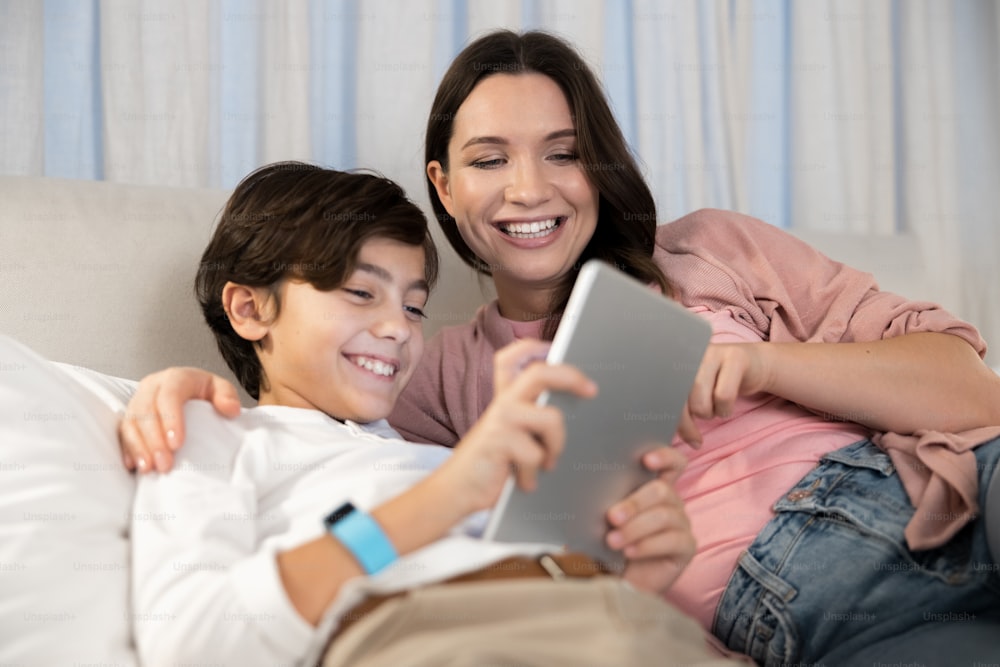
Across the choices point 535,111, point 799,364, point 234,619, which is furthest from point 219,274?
point 799,364

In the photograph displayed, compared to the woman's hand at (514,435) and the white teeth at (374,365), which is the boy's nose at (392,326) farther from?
the woman's hand at (514,435)

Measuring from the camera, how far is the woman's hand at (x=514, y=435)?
762 millimetres

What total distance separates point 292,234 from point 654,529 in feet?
2.01

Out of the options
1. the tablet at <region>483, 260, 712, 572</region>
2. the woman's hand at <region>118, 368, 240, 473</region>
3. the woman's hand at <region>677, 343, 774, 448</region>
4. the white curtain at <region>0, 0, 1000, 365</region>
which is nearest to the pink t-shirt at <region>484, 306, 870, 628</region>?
the woman's hand at <region>677, 343, 774, 448</region>

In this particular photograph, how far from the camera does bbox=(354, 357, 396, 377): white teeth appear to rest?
46.4 inches

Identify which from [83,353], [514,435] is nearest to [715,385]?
[514,435]

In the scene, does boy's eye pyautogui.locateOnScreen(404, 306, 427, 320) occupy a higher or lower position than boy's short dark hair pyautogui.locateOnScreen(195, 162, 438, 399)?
lower

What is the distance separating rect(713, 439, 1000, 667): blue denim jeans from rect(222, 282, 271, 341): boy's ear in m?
0.69

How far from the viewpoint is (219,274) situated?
1294 millimetres

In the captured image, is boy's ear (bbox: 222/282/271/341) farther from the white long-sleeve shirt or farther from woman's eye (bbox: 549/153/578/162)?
woman's eye (bbox: 549/153/578/162)

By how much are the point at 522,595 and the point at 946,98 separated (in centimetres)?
219

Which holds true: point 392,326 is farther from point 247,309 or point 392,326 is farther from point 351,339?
point 247,309

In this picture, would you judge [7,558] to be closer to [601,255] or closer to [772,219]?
[601,255]

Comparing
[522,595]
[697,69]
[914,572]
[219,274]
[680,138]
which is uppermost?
[697,69]
